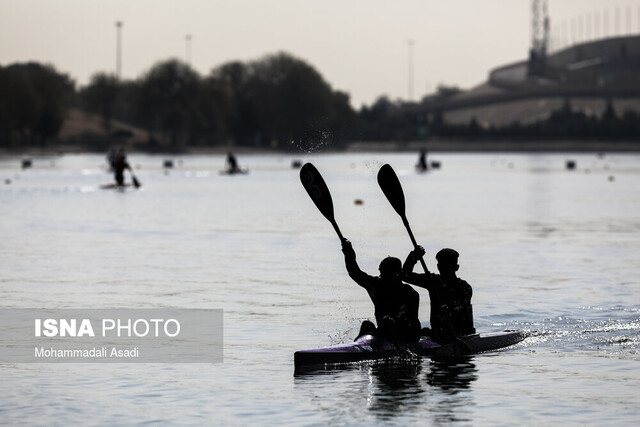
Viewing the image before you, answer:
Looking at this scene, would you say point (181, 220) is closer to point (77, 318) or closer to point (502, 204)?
point (502, 204)

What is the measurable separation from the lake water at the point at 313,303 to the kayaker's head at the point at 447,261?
1290 mm

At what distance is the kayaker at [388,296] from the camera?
690 inches

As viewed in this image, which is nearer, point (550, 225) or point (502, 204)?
point (550, 225)

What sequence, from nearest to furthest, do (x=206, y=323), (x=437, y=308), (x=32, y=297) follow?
1. (x=437, y=308)
2. (x=206, y=323)
3. (x=32, y=297)

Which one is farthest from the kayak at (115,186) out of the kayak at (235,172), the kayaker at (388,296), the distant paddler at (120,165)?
the kayaker at (388,296)

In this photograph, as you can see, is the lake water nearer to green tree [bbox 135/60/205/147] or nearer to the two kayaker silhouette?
the two kayaker silhouette

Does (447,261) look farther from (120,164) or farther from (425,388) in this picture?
(120,164)

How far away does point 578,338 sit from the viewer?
2058 cm

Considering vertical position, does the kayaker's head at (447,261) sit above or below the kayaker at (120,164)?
below

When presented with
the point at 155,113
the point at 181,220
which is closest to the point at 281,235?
the point at 181,220

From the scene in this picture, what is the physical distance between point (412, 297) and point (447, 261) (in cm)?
84

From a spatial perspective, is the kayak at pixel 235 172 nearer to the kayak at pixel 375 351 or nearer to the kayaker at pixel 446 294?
the kayak at pixel 375 351

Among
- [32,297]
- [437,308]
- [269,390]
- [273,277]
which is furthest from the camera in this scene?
[273,277]

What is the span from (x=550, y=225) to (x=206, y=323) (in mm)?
26842
